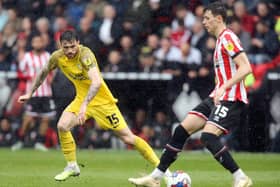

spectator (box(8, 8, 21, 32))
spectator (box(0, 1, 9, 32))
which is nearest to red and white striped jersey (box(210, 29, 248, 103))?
spectator (box(8, 8, 21, 32))

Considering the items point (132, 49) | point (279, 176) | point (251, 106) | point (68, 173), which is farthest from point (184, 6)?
point (68, 173)

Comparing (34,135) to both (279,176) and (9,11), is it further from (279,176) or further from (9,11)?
(279,176)

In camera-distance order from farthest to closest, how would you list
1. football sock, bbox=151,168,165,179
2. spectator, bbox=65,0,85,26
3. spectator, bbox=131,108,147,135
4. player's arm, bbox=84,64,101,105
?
spectator, bbox=65,0,85,26 → spectator, bbox=131,108,147,135 → player's arm, bbox=84,64,101,105 → football sock, bbox=151,168,165,179

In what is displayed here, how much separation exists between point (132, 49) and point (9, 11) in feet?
12.8

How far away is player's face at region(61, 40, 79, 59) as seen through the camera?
1108 centimetres

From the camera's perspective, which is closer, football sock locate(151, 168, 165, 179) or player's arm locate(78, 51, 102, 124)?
football sock locate(151, 168, 165, 179)

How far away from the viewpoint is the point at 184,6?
18.3 meters

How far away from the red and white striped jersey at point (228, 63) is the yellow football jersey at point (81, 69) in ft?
6.67

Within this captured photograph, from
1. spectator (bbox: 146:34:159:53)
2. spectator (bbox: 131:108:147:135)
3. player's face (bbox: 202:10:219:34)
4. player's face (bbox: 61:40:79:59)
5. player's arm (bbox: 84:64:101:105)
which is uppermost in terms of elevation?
player's face (bbox: 202:10:219:34)

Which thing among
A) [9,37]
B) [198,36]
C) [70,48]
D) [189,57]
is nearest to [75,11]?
[9,37]

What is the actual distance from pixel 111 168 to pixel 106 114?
212 centimetres

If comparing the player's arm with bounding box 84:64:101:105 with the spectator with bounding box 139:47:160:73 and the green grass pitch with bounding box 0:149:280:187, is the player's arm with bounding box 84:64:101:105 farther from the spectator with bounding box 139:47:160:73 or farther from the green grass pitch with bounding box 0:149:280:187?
the spectator with bounding box 139:47:160:73

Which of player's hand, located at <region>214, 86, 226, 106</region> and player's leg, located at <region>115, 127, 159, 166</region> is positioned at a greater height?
player's hand, located at <region>214, 86, 226, 106</region>

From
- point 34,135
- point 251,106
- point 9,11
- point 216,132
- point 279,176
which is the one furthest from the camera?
point 9,11
